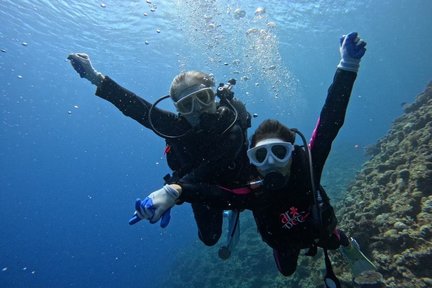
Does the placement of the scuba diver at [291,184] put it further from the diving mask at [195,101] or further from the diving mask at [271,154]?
the diving mask at [195,101]

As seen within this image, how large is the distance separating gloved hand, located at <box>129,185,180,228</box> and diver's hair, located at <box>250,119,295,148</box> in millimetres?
1315

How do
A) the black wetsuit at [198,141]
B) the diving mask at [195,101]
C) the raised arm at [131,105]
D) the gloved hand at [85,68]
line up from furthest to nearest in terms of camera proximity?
the gloved hand at [85,68] → the raised arm at [131,105] → the diving mask at [195,101] → the black wetsuit at [198,141]

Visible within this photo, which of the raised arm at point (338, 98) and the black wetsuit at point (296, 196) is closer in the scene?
the raised arm at point (338, 98)

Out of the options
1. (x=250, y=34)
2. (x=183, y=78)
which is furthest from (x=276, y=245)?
(x=250, y=34)

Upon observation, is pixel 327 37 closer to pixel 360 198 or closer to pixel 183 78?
pixel 360 198

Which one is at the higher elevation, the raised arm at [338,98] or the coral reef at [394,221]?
the raised arm at [338,98]

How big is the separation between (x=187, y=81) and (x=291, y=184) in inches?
86.1

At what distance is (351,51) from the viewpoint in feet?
10.1

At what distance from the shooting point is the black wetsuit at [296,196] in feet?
10.5

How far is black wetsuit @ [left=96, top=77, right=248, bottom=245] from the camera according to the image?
3.95m

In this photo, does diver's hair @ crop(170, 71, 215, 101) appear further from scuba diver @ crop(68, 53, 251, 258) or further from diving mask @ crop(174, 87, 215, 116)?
diving mask @ crop(174, 87, 215, 116)

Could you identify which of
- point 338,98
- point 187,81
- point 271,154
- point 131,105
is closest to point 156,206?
point 271,154

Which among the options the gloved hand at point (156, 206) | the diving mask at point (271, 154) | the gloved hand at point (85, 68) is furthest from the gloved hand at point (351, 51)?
the gloved hand at point (85, 68)

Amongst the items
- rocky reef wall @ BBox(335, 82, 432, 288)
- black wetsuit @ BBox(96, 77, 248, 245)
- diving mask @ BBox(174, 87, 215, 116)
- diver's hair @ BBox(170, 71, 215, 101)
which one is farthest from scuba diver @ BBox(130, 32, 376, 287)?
rocky reef wall @ BBox(335, 82, 432, 288)
